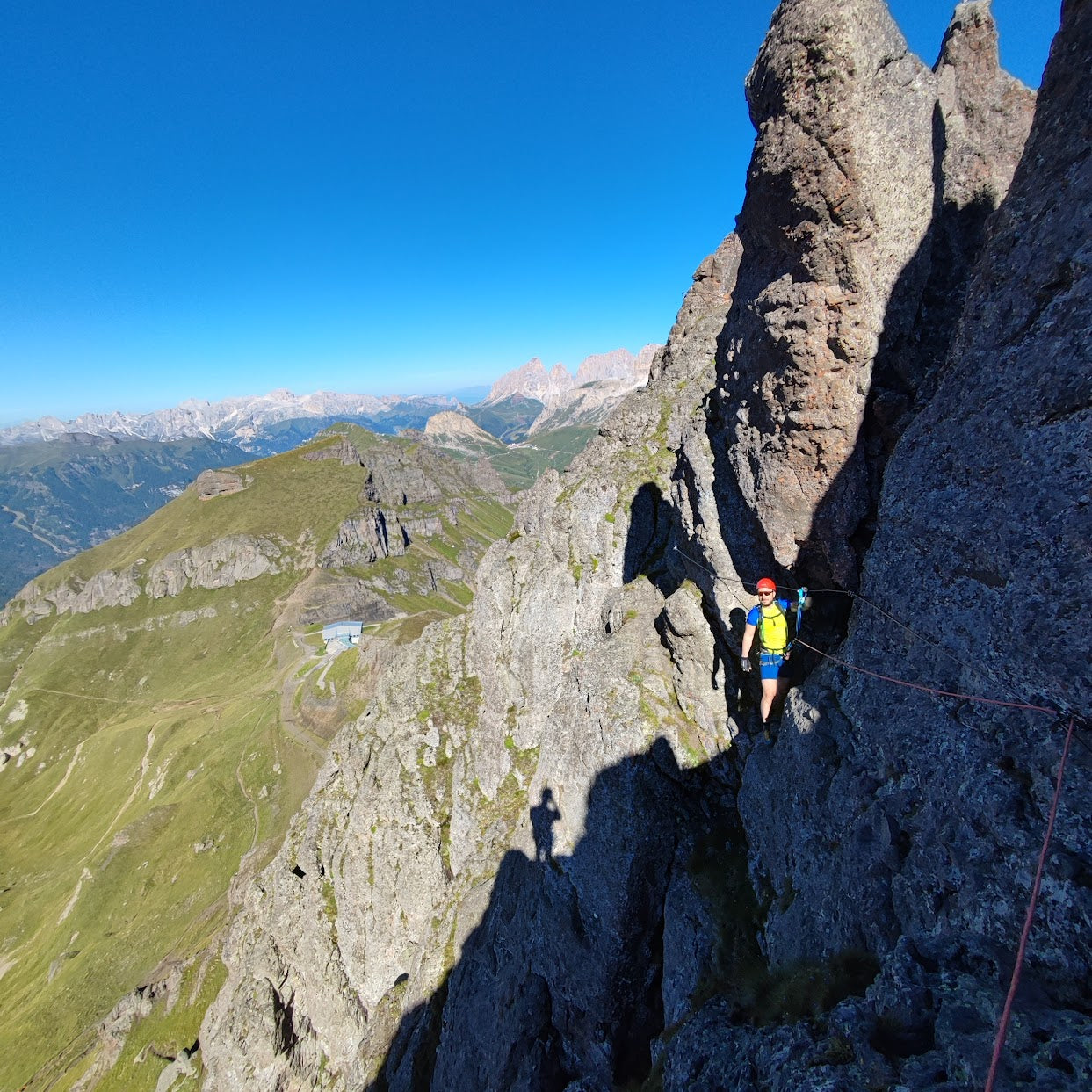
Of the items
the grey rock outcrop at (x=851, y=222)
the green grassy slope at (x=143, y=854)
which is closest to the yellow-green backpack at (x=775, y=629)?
the grey rock outcrop at (x=851, y=222)

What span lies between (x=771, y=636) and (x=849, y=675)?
2.81 metres

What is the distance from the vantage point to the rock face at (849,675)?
10.0 m

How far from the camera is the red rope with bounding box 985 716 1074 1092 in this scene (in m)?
7.30

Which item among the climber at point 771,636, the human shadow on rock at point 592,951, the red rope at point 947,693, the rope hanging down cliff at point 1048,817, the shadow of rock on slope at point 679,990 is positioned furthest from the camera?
the human shadow on rock at point 592,951

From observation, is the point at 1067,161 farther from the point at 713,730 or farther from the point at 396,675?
the point at 396,675

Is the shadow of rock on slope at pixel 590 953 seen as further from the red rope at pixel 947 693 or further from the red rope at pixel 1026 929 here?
the red rope at pixel 1026 929

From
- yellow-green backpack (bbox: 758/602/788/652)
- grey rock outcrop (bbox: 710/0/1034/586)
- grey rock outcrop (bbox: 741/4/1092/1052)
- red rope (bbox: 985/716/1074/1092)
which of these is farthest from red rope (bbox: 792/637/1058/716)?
grey rock outcrop (bbox: 710/0/1034/586)

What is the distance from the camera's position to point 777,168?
16469 mm

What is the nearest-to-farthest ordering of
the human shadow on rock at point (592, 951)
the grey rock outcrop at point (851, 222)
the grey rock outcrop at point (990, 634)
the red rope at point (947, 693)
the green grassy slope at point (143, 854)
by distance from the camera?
Result: the grey rock outcrop at point (990, 634), the red rope at point (947, 693), the grey rock outcrop at point (851, 222), the human shadow on rock at point (592, 951), the green grassy slope at point (143, 854)

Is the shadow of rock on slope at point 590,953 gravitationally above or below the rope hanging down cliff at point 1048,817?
below

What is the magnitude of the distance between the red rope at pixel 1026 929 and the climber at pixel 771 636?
8645 millimetres

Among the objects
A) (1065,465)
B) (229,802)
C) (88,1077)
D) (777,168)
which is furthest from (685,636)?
(229,802)

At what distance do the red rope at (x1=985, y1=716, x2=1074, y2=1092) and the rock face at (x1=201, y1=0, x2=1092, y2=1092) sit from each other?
256mm

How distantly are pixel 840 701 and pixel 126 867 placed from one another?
169 metres
